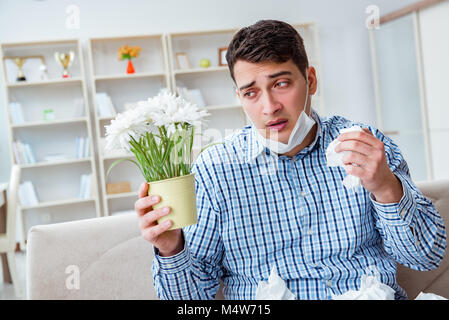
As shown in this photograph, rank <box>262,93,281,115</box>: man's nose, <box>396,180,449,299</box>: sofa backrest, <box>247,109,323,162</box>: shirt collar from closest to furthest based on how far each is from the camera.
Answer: <box>262,93,281,115</box>: man's nose, <box>247,109,323,162</box>: shirt collar, <box>396,180,449,299</box>: sofa backrest

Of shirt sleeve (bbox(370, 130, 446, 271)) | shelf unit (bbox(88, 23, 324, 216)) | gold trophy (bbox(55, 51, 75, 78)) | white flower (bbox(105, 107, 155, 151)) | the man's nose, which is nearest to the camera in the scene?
white flower (bbox(105, 107, 155, 151))

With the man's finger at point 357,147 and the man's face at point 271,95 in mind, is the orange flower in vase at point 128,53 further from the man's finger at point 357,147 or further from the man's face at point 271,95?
the man's finger at point 357,147

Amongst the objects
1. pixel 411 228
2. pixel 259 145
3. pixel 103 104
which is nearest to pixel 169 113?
pixel 259 145

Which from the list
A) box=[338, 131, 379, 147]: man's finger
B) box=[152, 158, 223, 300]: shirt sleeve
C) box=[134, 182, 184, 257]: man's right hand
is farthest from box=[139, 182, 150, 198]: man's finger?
box=[338, 131, 379, 147]: man's finger

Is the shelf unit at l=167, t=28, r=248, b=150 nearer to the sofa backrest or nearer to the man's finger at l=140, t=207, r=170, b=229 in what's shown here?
the sofa backrest

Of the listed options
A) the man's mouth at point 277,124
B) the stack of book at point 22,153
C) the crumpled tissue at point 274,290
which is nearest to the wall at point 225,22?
the stack of book at point 22,153

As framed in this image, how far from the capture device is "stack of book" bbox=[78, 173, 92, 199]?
4.91m

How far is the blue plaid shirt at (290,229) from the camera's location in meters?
1.10

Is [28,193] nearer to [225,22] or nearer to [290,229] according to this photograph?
[225,22]

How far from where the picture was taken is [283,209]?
1138 millimetres

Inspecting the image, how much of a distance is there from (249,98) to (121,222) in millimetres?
466

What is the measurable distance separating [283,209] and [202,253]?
209mm

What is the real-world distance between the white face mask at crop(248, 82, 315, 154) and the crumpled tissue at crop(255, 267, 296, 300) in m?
0.27
